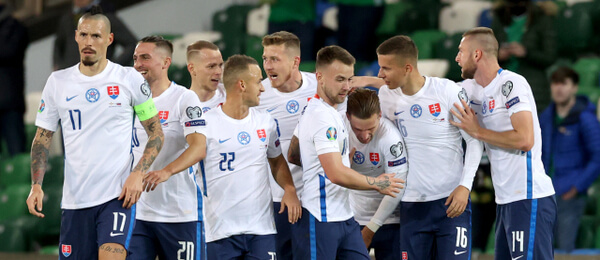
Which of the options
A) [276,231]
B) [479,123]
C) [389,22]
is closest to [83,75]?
[276,231]

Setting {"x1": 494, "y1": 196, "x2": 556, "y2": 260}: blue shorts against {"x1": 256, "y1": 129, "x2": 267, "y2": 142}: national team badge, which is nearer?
{"x1": 494, "y1": 196, "x2": 556, "y2": 260}: blue shorts

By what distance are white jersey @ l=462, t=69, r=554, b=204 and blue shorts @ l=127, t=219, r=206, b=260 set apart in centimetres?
217

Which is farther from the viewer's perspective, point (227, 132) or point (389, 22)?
point (389, 22)

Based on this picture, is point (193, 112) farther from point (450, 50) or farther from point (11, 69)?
point (11, 69)

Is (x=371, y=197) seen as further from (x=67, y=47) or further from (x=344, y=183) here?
(x=67, y=47)

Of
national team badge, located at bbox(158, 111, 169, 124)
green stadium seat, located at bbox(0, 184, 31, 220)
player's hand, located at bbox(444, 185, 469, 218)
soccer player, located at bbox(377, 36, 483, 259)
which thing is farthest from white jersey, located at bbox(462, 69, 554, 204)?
green stadium seat, located at bbox(0, 184, 31, 220)

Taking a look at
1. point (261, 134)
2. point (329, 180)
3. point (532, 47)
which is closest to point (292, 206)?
point (329, 180)

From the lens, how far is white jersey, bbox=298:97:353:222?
19.2 ft

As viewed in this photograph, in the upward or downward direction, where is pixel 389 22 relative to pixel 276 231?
upward

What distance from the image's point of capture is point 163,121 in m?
6.43

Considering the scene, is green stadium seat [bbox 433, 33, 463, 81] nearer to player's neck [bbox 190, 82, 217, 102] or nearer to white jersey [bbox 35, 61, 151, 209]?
player's neck [bbox 190, 82, 217, 102]

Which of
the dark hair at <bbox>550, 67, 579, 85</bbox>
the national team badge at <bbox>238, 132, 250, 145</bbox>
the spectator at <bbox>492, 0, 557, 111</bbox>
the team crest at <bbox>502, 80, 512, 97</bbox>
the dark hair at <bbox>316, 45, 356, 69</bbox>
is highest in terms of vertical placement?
the spectator at <bbox>492, 0, 557, 111</bbox>

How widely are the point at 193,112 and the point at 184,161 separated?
1.45 feet

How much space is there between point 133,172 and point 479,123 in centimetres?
249
